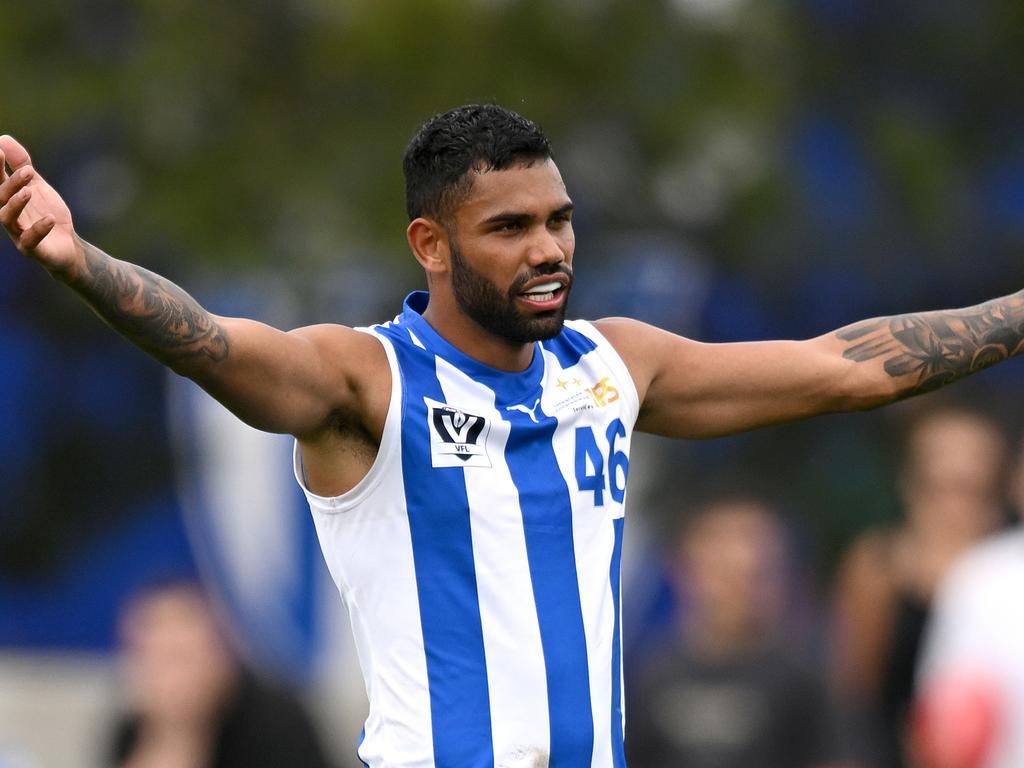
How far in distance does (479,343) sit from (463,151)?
0.54 meters

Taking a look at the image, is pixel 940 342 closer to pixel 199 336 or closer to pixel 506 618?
pixel 506 618

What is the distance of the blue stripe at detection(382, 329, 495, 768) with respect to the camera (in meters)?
4.89

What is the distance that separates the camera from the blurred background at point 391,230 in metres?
9.90

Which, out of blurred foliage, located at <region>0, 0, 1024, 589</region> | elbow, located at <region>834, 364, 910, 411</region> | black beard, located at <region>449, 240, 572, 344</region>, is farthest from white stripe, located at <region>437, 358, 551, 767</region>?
blurred foliage, located at <region>0, 0, 1024, 589</region>

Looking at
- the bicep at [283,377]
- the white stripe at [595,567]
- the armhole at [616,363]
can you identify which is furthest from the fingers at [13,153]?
the armhole at [616,363]

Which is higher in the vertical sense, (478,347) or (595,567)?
(478,347)

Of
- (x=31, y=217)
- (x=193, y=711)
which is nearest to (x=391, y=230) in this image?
(x=193, y=711)

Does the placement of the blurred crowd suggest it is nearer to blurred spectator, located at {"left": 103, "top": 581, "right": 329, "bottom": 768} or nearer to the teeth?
blurred spectator, located at {"left": 103, "top": 581, "right": 329, "bottom": 768}

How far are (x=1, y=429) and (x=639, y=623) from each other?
374 centimetres

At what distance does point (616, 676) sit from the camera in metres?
5.18

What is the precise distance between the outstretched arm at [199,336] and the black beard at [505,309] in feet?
1.13

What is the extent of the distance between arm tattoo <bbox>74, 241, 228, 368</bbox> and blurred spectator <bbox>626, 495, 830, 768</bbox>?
426cm

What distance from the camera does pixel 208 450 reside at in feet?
33.4

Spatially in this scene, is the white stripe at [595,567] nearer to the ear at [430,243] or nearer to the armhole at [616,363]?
the armhole at [616,363]
